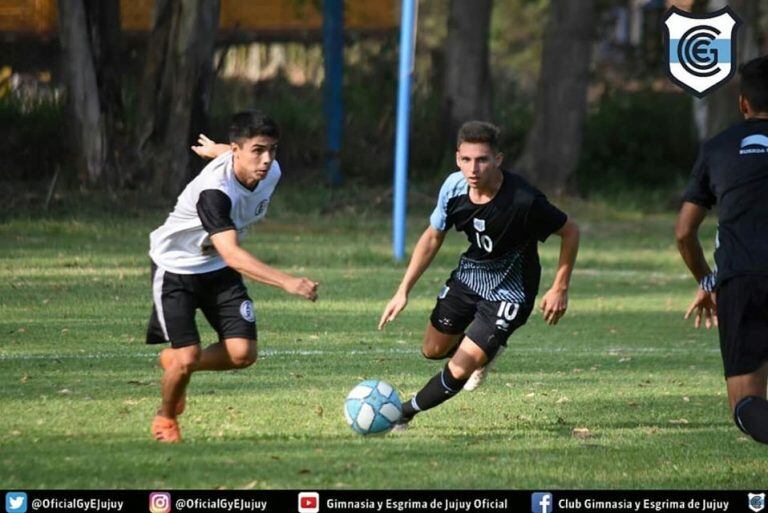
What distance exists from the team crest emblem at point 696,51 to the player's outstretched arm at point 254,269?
12.9m

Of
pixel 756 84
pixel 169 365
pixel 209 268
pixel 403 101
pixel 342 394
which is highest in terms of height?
pixel 756 84

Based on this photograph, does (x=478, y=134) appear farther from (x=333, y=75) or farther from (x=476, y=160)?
(x=333, y=75)

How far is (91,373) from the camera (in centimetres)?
A: 1099

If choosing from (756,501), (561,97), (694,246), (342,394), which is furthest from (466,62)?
(756,501)

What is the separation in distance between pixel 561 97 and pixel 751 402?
21845 mm

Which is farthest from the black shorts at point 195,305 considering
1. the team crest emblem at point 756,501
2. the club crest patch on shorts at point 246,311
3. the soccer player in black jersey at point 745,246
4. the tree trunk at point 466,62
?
the tree trunk at point 466,62

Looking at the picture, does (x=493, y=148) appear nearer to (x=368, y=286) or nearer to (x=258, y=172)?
(x=258, y=172)

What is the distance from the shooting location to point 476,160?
881cm

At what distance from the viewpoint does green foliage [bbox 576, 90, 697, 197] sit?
105 ft

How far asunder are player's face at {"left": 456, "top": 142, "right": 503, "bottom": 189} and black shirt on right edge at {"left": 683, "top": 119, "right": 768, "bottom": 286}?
1525 mm

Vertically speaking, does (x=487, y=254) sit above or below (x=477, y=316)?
above

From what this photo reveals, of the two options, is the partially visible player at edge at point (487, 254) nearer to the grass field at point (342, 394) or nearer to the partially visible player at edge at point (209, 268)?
the grass field at point (342, 394)

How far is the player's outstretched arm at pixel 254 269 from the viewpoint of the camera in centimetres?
769

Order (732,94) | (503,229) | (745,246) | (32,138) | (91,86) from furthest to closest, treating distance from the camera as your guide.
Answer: (732,94) < (32,138) < (91,86) < (503,229) < (745,246)
